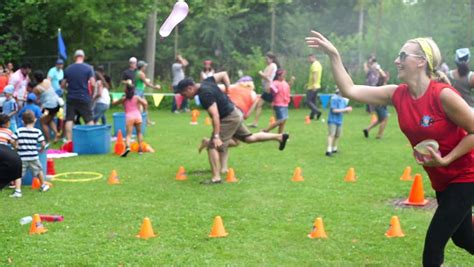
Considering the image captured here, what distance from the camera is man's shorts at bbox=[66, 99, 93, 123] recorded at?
41.9 ft

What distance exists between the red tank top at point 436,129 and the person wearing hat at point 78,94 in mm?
9517

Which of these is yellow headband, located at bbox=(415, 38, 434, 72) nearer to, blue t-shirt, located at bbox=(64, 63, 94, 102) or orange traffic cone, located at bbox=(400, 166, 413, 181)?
orange traffic cone, located at bbox=(400, 166, 413, 181)

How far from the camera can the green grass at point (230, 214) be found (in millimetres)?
5695

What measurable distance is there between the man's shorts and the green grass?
1.44m

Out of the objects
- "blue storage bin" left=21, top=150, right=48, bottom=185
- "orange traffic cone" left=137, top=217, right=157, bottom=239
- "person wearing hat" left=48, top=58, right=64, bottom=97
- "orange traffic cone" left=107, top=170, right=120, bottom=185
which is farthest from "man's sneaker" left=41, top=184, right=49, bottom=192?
"person wearing hat" left=48, top=58, right=64, bottom=97

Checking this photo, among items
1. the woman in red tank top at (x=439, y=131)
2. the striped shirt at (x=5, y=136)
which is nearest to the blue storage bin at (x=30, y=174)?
the striped shirt at (x=5, y=136)

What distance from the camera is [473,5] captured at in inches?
1024

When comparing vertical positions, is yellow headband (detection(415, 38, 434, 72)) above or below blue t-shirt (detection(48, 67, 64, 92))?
above

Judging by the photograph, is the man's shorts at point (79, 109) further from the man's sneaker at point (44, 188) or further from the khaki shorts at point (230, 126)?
the khaki shorts at point (230, 126)

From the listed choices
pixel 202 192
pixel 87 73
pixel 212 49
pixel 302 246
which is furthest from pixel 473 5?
pixel 302 246

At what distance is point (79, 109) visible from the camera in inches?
505

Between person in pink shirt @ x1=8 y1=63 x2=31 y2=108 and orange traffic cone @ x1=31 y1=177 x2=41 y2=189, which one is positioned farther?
person in pink shirt @ x1=8 y1=63 x2=31 y2=108

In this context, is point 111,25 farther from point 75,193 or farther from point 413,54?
point 413,54

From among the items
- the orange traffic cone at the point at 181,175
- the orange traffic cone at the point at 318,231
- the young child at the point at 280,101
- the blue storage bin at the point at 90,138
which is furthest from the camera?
the young child at the point at 280,101
